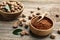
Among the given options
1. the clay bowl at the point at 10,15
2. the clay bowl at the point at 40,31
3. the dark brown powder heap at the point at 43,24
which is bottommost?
Result: the clay bowl at the point at 40,31

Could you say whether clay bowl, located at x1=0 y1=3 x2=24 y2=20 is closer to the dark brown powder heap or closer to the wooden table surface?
the wooden table surface

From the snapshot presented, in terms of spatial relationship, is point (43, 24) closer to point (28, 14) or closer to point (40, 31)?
point (40, 31)

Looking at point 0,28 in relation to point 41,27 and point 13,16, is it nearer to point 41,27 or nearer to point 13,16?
point 13,16

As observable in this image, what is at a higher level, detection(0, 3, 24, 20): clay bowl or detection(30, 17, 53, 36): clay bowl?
detection(0, 3, 24, 20): clay bowl

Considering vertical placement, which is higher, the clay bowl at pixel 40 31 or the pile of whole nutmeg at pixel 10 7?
the pile of whole nutmeg at pixel 10 7

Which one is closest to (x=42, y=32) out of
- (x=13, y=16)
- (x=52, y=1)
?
(x=13, y=16)

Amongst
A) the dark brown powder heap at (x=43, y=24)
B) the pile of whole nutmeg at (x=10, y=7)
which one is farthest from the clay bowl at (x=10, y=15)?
the dark brown powder heap at (x=43, y=24)

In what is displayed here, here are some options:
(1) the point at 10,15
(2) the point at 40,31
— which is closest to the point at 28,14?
(1) the point at 10,15

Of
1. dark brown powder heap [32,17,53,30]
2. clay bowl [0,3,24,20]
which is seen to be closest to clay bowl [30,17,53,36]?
dark brown powder heap [32,17,53,30]

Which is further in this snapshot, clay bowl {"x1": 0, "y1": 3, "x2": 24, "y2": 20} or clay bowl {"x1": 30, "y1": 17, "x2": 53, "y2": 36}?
clay bowl {"x1": 0, "y1": 3, "x2": 24, "y2": 20}

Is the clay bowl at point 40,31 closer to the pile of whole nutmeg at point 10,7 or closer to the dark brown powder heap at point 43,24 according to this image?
the dark brown powder heap at point 43,24

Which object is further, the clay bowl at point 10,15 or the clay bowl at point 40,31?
the clay bowl at point 10,15
